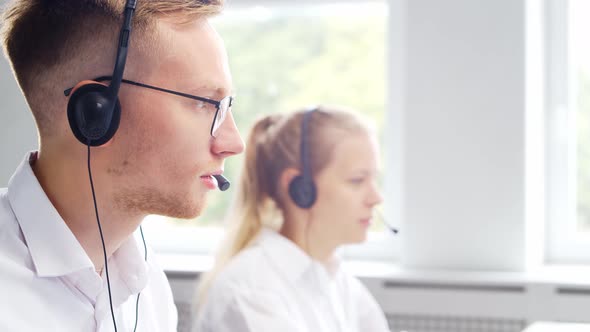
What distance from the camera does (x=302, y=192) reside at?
6.11ft

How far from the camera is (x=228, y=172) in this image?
3.08 m

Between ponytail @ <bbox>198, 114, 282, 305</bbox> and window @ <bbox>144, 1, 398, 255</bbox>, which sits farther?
window @ <bbox>144, 1, 398, 255</bbox>

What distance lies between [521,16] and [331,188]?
1.12m

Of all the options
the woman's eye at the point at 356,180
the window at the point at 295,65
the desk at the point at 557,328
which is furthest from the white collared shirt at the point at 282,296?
the window at the point at 295,65

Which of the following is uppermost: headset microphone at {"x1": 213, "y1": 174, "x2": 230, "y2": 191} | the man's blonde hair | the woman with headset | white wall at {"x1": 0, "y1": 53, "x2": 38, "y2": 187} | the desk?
the man's blonde hair

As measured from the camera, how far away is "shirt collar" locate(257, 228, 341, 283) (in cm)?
179

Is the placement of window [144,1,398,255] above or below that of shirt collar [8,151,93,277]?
above

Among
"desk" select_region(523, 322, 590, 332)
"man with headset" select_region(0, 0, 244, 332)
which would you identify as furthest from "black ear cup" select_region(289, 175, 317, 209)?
"man with headset" select_region(0, 0, 244, 332)

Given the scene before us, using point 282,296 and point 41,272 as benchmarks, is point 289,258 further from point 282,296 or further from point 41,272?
point 41,272

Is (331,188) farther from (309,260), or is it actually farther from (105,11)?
(105,11)

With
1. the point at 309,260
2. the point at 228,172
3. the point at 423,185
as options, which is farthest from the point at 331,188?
the point at 228,172

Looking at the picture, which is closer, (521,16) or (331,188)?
(331,188)

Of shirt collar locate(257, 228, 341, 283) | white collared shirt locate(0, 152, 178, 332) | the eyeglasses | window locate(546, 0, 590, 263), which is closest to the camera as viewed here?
white collared shirt locate(0, 152, 178, 332)

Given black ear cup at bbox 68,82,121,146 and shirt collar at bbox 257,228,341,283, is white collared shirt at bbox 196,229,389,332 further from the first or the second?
black ear cup at bbox 68,82,121,146
